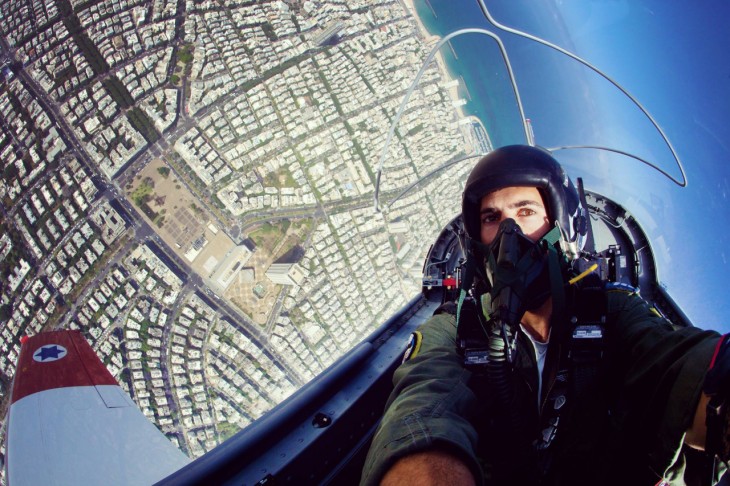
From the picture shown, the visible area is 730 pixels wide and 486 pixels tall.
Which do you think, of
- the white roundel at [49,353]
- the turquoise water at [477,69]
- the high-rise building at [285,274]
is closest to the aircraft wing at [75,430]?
the white roundel at [49,353]

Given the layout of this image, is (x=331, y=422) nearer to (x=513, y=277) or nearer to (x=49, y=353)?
(x=513, y=277)

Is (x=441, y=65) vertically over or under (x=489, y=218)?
over

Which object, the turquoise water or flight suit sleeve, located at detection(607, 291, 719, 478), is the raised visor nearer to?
flight suit sleeve, located at detection(607, 291, 719, 478)

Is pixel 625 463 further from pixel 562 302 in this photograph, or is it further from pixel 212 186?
pixel 212 186

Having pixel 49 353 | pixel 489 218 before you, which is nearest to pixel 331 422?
pixel 489 218

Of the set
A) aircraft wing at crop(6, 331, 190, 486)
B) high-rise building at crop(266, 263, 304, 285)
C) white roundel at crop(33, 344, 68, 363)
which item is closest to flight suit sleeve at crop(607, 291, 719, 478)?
aircraft wing at crop(6, 331, 190, 486)

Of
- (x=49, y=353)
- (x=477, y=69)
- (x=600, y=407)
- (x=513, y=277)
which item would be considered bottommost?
(x=600, y=407)
